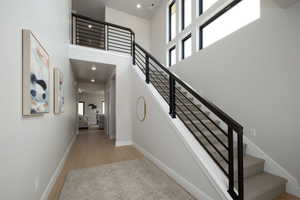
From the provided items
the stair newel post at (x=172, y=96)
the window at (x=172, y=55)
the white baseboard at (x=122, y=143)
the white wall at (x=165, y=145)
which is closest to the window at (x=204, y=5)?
the window at (x=172, y=55)

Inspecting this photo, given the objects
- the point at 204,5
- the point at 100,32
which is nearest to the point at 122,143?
the point at 100,32

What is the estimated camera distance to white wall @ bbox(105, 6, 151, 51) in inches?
228

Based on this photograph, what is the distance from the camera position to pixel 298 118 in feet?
5.90

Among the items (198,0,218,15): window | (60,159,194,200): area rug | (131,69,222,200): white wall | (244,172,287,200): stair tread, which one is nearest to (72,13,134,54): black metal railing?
(131,69,222,200): white wall

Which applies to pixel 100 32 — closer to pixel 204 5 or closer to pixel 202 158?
pixel 204 5

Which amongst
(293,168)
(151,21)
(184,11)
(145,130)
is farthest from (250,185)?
(151,21)

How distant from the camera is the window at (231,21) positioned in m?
2.51

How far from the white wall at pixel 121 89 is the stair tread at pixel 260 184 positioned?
10.3 ft

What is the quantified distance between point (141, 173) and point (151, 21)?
22.8ft

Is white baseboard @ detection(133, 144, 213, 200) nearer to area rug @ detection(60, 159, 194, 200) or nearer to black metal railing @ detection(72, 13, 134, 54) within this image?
area rug @ detection(60, 159, 194, 200)

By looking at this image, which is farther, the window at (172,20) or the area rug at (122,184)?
the window at (172,20)

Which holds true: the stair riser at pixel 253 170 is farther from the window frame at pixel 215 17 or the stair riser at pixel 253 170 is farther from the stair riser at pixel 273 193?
the window frame at pixel 215 17

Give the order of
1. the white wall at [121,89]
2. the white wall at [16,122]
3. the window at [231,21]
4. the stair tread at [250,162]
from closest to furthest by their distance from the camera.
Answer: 1. the white wall at [16,122]
2. the stair tread at [250,162]
3. the window at [231,21]
4. the white wall at [121,89]

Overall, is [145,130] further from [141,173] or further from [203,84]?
[203,84]
